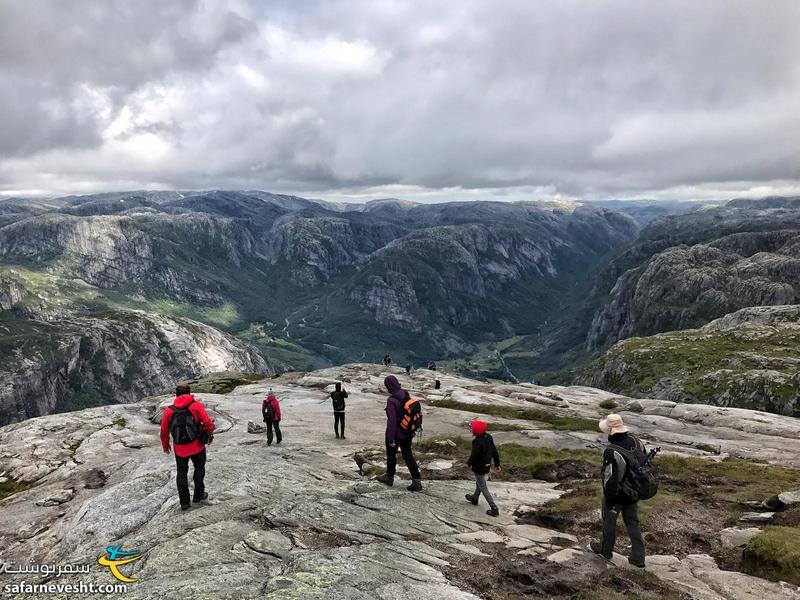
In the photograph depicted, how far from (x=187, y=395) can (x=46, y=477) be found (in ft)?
78.2

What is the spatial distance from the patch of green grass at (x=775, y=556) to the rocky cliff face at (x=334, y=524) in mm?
241

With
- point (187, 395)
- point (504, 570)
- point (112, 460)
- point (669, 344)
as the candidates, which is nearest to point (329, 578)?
point (504, 570)

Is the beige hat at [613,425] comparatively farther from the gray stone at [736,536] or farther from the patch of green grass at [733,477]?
the patch of green grass at [733,477]

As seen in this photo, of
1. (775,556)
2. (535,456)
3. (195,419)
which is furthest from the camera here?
(535,456)

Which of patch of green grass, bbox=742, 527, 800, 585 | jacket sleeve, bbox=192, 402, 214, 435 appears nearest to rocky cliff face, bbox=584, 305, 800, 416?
patch of green grass, bbox=742, 527, 800, 585

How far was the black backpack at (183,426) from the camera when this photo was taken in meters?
19.4

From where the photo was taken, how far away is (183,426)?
1941 centimetres

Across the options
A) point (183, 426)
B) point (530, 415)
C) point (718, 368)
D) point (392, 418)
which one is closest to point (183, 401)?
point (183, 426)

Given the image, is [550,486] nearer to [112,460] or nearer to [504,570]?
[504,570]

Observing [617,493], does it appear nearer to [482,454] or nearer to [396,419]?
[482,454]

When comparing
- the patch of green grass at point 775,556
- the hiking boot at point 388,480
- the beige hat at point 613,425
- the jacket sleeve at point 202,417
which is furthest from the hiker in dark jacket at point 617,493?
the jacket sleeve at point 202,417

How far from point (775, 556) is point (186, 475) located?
2224 cm

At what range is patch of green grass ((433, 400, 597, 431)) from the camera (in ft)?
171

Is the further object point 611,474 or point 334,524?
point 334,524
